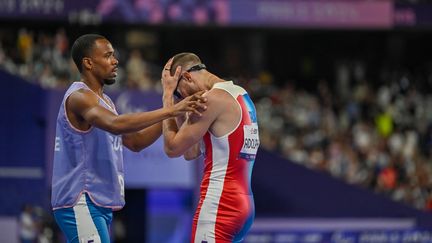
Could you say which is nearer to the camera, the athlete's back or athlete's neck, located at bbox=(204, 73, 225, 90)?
the athlete's back

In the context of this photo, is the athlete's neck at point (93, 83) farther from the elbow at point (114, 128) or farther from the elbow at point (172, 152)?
the elbow at point (172, 152)

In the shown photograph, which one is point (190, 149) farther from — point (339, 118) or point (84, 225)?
point (339, 118)

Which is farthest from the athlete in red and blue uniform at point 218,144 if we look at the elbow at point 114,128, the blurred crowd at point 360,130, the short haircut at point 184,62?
the blurred crowd at point 360,130

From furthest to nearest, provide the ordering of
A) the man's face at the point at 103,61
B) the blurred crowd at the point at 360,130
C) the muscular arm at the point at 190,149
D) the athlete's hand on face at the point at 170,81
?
the blurred crowd at the point at 360,130 < the muscular arm at the point at 190,149 < the man's face at the point at 103,61 < the athlete's hand on face at the point at 170,81

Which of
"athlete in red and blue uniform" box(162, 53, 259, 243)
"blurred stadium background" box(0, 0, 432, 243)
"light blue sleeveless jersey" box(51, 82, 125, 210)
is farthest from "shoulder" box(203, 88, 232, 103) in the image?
"blurred stadium background" box(0, 0, 432, 243)

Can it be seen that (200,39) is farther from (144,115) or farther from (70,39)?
(144,115)

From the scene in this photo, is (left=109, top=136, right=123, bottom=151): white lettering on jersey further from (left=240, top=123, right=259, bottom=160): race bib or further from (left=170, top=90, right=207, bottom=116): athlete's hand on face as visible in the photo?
(left=240, top=123, right=259, bottom=160): race bib

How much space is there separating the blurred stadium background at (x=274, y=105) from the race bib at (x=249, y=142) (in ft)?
24.7

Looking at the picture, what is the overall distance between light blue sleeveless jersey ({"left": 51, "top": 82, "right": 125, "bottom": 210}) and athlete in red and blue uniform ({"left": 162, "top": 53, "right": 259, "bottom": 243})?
43 centimetres

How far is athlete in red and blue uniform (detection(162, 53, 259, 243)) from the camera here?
649cm

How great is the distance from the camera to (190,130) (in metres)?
6.47

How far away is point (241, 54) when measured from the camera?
89.9ft

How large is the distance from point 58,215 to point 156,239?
979 centimetres

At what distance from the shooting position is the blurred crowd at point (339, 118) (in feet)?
63.4
